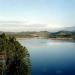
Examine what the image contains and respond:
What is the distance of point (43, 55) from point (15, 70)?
5.38 meters

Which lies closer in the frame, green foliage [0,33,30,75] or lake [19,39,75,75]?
green foliage [0,33,30,75]

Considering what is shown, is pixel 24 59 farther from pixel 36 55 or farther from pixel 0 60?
pixel 36 55

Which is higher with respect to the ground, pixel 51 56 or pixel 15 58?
Answer: pixel 15 58

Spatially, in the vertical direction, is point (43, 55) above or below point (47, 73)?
above

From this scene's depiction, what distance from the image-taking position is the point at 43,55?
10664mm

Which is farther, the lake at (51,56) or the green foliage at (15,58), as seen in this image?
the lake at (51,56)

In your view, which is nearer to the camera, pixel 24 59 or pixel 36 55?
pixel 24 59

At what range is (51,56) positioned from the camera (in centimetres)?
1073

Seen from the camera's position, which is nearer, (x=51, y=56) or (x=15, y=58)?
(x=15, y=58)

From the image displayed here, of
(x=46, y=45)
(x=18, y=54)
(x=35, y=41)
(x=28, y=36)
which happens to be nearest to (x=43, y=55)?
(x=46, y=45)

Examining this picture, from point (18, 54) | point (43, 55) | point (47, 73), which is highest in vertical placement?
point (18, 54)

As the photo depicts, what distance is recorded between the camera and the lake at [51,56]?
357 inches

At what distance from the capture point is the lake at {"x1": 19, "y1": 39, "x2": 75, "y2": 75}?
29.8ft

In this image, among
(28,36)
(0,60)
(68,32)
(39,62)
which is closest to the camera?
(0,60)
